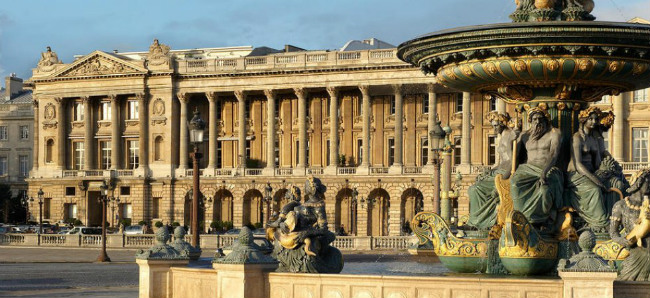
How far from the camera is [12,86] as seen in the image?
128 meters

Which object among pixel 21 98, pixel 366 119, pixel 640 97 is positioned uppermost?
pixel 21 98

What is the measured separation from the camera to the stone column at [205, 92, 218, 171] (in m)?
97.4

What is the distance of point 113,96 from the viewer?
325 ft

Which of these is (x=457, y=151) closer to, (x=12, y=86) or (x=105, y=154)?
(x=105, y=154)

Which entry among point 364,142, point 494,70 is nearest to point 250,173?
point 364,142

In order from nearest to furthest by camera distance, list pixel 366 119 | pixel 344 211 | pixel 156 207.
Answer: pixel 366 119
pixel 344 211
pixel 156 207

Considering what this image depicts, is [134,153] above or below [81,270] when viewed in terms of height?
above

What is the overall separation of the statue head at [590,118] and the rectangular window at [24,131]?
347 feet

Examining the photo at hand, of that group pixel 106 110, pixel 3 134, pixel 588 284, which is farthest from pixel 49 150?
pixel 588 284

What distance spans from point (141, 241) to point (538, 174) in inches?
2027

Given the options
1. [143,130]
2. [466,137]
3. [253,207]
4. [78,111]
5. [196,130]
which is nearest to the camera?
[196,130]

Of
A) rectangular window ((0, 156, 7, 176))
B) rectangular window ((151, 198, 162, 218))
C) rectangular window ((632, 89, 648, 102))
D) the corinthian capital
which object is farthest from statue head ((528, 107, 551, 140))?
rectangular window ((0, 156, 7, 176))

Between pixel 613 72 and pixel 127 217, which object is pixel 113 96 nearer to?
pixel 127 217

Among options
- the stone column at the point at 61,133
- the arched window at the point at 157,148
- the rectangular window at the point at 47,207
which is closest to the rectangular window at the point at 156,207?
the arched window at the point at 157,148
